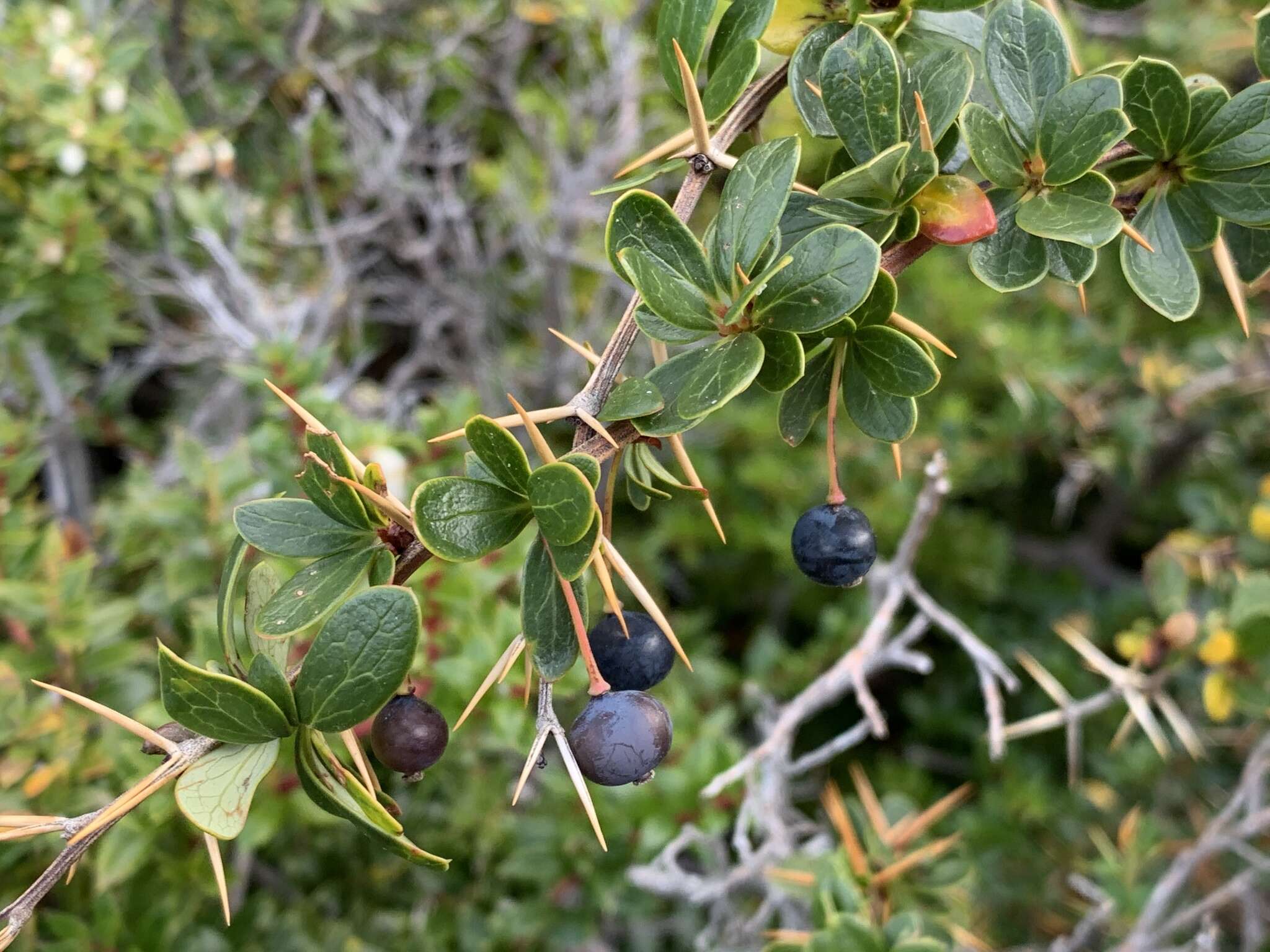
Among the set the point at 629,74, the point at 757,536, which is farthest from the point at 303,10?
the point at 757,536

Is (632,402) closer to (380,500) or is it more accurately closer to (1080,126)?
(380,500)

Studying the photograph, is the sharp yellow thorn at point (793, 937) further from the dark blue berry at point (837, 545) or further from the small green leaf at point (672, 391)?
the small green leaf at point (672, 391)

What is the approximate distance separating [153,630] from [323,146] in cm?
136

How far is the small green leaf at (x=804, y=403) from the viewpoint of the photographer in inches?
26.9

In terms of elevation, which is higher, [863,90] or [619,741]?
[863,90]

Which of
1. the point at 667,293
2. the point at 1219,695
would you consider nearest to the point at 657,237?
the point at 667,293

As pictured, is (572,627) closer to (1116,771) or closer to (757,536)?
(757,536)

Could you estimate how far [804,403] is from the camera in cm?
69

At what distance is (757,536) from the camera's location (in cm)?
204

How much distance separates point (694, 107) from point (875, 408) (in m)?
0.25

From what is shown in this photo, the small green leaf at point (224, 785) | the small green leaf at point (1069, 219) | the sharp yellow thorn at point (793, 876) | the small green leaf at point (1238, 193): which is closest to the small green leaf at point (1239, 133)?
the small green leaf at point (1238, 193)

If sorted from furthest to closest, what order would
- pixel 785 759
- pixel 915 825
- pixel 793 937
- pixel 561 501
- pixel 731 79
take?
pixel 785 759
pixel 915 825
pixel 793 937
pixel 731 79
pixel 561 501

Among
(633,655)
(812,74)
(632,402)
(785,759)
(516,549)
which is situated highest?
(812,74)

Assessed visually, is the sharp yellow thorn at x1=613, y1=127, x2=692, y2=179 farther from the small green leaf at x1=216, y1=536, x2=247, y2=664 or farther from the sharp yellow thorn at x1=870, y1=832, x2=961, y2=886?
the sharp yellow thorn at x1=870, y1=832, x2=961, y2=886
